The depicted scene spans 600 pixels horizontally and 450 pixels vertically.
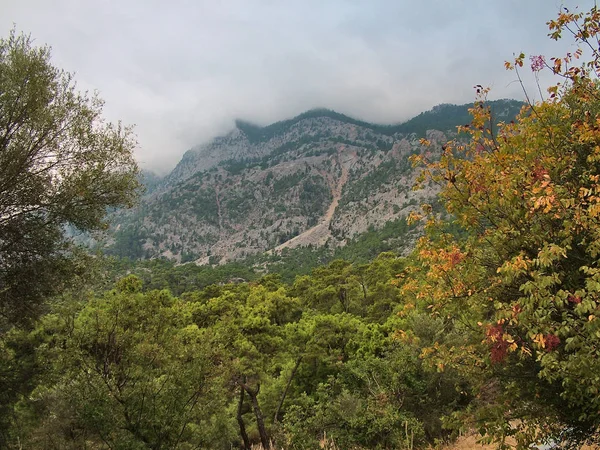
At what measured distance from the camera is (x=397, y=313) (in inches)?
504

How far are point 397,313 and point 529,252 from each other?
712 centimetres

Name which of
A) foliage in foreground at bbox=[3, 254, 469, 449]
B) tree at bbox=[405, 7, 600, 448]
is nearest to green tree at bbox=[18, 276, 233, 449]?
foliage in foreground at bbox=[3, 254, 469, 449]

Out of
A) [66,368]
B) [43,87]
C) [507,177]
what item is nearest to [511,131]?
[507,177]

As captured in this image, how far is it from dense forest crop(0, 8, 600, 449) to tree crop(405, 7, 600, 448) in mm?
37

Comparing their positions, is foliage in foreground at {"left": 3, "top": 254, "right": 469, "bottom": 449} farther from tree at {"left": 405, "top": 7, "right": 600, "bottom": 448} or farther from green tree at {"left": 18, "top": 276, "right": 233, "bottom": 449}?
tree at {"left": 405, "top": 7, "right": 600, "bottom": 448}

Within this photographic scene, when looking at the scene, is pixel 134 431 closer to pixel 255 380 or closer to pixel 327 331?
pixel 255 380

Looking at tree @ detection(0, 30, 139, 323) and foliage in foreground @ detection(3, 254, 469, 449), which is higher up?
tree @ detection(0, 30, 139, 323)

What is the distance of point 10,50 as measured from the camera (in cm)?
1062

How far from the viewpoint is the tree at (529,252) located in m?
4.93

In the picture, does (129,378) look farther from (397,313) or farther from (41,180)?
(397,313)

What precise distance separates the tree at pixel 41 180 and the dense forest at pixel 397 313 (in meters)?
0.05

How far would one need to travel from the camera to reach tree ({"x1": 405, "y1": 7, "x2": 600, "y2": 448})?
16.2 ft

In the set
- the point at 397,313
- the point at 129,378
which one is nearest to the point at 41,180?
the point at 129,378

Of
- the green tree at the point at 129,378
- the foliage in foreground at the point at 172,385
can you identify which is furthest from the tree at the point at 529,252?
the green tree at the point at 129,378
